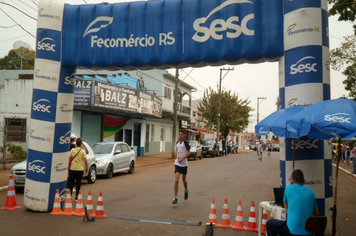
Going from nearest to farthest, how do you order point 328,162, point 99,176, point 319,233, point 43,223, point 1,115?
point 319,233 < point 328,162 < point 43,223 < point 99,176 < point 1,115

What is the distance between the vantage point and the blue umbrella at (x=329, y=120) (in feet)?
16.5

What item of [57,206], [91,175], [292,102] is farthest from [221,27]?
[91,175]

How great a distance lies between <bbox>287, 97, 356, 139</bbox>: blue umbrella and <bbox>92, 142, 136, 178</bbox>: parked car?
36.7 feet

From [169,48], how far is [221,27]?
51.6 inches

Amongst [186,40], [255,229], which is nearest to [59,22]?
[186,40]

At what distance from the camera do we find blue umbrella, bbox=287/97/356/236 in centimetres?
503

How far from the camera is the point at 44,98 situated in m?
8.80

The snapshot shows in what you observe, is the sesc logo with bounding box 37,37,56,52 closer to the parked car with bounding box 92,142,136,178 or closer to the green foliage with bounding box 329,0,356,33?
the parked car with bounding box 92,142,136,178

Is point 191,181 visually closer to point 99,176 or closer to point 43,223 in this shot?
point 99,176

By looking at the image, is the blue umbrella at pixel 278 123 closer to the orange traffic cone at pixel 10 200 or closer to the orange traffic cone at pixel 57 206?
the orange traffic cone at pixel 57 206

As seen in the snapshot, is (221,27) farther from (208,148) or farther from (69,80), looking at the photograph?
(208,148)

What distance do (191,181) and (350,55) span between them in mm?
8565

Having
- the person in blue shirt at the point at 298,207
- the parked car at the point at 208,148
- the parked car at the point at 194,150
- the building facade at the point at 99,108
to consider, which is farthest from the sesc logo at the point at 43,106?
the parked car at the point at 208,148

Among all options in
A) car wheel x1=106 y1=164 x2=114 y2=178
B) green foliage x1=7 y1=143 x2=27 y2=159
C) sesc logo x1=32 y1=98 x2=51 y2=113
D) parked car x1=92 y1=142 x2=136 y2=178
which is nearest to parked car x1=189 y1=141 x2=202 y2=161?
parked car x1=92 y1=142 x2=136 y2=178
